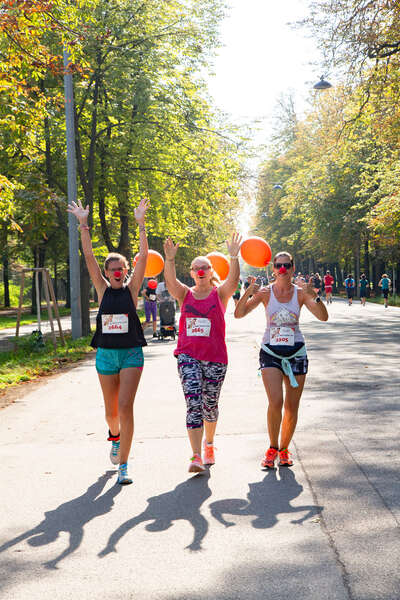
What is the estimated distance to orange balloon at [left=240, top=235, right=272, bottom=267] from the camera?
681cm

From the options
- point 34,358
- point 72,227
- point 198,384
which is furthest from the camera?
point 72,227

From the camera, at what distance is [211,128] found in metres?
23.9

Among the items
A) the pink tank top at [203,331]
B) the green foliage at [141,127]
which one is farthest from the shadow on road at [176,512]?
the green foliage at [141,127]

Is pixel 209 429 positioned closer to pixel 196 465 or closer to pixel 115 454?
pixel 196 465

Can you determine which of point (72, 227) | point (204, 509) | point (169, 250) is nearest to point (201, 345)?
point (169, 250)

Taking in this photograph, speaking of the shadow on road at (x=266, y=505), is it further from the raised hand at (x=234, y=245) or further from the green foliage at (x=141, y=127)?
the green foliage at (x=141, y=127)

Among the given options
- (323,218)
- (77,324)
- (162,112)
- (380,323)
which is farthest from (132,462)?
(323,218)

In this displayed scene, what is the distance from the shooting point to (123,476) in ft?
18.6

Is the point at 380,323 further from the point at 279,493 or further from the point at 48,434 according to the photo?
the point at 279,493

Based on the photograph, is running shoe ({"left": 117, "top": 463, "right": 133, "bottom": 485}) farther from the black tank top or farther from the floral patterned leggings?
the black tank top

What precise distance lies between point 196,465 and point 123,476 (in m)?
0.59

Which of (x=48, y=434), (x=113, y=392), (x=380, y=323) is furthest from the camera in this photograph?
(x=380, y=323)

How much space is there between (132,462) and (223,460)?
0.81 meters

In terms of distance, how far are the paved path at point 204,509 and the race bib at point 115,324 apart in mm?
1215
